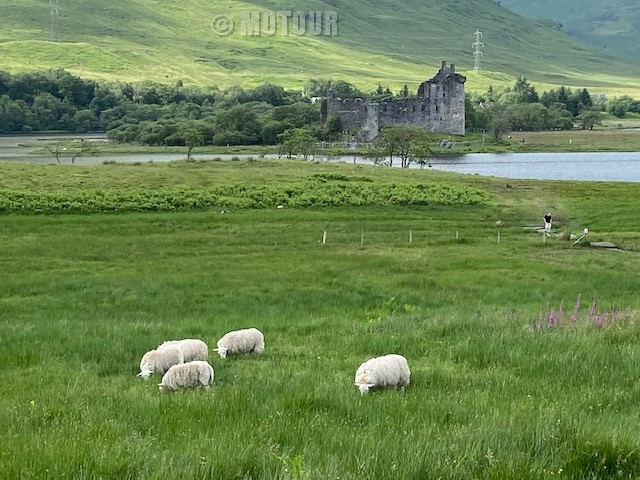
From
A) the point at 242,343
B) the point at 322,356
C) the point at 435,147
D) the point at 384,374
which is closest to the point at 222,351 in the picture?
the point at 242,343

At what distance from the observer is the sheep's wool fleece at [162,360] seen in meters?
12.5

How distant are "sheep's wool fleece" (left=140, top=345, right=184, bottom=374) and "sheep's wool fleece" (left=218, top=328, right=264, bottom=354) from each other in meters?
1.57

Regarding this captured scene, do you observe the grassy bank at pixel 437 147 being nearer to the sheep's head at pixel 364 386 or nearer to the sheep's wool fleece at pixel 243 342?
the sheep's wool fleece at pixel 243 342

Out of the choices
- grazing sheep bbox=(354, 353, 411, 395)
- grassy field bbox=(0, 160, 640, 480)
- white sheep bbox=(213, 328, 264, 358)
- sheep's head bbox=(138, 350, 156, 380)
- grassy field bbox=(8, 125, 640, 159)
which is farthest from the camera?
grassy field bbox=(8, 125, 640, 159)

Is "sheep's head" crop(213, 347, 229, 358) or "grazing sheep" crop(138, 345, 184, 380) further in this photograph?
"sheep's head" crop(213, 347, 229, 358)

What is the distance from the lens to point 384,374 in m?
10.4

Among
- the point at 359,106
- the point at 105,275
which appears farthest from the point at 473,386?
the point at 359,106

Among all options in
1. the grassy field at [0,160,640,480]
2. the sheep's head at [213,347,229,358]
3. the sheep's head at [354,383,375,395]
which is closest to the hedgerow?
the grassy field at [0,160,640,480]

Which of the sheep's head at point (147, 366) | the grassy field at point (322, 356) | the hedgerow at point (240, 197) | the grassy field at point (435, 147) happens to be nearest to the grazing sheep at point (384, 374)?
the grassy field at point (322, 356)

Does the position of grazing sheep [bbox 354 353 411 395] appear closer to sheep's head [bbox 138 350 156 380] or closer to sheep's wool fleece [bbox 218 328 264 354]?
sheep's head [bbox 138 350 156 380]

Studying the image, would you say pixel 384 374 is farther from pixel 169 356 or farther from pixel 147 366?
pixel 147 366

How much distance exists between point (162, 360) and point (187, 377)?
1.73m

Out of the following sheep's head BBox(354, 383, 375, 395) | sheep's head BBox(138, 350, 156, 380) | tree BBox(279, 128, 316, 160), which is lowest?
sheep's head BBox(138, 350, 156, 380)

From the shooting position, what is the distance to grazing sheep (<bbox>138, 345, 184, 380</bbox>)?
493 inches
